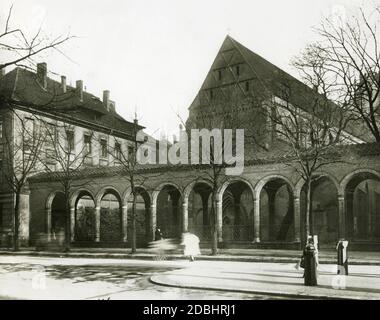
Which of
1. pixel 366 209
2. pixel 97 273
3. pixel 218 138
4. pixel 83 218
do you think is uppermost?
pixel 218 138

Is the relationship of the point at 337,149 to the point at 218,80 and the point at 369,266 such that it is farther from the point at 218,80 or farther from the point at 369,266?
the point at 218,80

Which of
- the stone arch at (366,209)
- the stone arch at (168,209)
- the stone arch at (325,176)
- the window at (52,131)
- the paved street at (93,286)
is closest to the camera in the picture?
the window at (52,131)

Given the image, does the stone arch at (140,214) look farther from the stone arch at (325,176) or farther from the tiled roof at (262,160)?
the stone arch at (325,176)

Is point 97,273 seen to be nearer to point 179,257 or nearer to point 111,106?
point 179,257

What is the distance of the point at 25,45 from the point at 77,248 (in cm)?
2360

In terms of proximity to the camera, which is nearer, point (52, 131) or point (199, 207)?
point (52, 131)

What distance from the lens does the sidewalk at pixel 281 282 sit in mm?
11071

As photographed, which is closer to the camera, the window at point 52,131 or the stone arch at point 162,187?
the window at point 52,131

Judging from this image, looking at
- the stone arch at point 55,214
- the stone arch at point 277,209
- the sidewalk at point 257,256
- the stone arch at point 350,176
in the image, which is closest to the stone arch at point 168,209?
the sidewalk at point 257,256

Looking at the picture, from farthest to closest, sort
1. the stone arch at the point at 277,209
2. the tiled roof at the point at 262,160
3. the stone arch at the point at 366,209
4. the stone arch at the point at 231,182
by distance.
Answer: the stone arch at the point at 366,209 → the stone arch at the point at 231,182 → the stone arch at the point at 277,209 → the tiled roof at the point at 262,160

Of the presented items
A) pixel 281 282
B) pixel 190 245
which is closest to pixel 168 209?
pixel 190 245

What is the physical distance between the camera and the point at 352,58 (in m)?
26.1

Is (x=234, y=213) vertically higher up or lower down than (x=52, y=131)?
lower down

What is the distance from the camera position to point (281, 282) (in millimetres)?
13289
